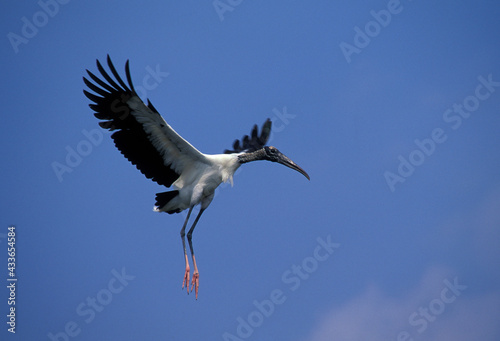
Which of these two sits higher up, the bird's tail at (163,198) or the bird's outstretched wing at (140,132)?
the bird's outstretched wing at (140,132)

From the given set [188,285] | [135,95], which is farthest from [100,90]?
[188,285]

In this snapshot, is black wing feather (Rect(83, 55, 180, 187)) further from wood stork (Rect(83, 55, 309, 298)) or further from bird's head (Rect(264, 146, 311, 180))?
bird's head (Rect(264, 146, 311, 180))

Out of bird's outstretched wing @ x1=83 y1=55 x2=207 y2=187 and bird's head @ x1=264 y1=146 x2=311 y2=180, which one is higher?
bird's outstretched wing @ x1=83 y1=55 x2=207 y2=187

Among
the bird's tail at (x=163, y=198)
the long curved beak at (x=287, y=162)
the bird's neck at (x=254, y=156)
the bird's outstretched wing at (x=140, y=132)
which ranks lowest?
the long curved beak at (x=287, y=162)

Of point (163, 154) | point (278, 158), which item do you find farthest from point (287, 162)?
point (163, 154)

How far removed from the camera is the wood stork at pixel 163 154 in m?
13.3

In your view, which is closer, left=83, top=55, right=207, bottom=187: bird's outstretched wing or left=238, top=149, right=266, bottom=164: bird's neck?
left=83, top=55, right=207, bottom=187: bird's outstretched wing

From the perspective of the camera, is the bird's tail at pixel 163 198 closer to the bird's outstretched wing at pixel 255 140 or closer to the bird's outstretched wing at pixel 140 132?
the bird's outstretched wing at pixel 140 132

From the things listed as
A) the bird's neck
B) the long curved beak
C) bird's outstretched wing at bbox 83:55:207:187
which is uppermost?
bird's outstretched wing at bbox 83:55:207:187

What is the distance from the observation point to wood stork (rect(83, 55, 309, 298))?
13281 millimetres

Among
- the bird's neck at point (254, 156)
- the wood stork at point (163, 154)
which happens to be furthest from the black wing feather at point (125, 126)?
the bird's neck at point (254, 156)

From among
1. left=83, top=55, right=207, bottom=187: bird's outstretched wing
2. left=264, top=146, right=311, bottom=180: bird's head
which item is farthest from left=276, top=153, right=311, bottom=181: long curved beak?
left=83, top=55, right=207, bottom=187: bird's outstretched wing

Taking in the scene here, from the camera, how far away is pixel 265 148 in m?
15.3

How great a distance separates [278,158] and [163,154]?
256 cm
